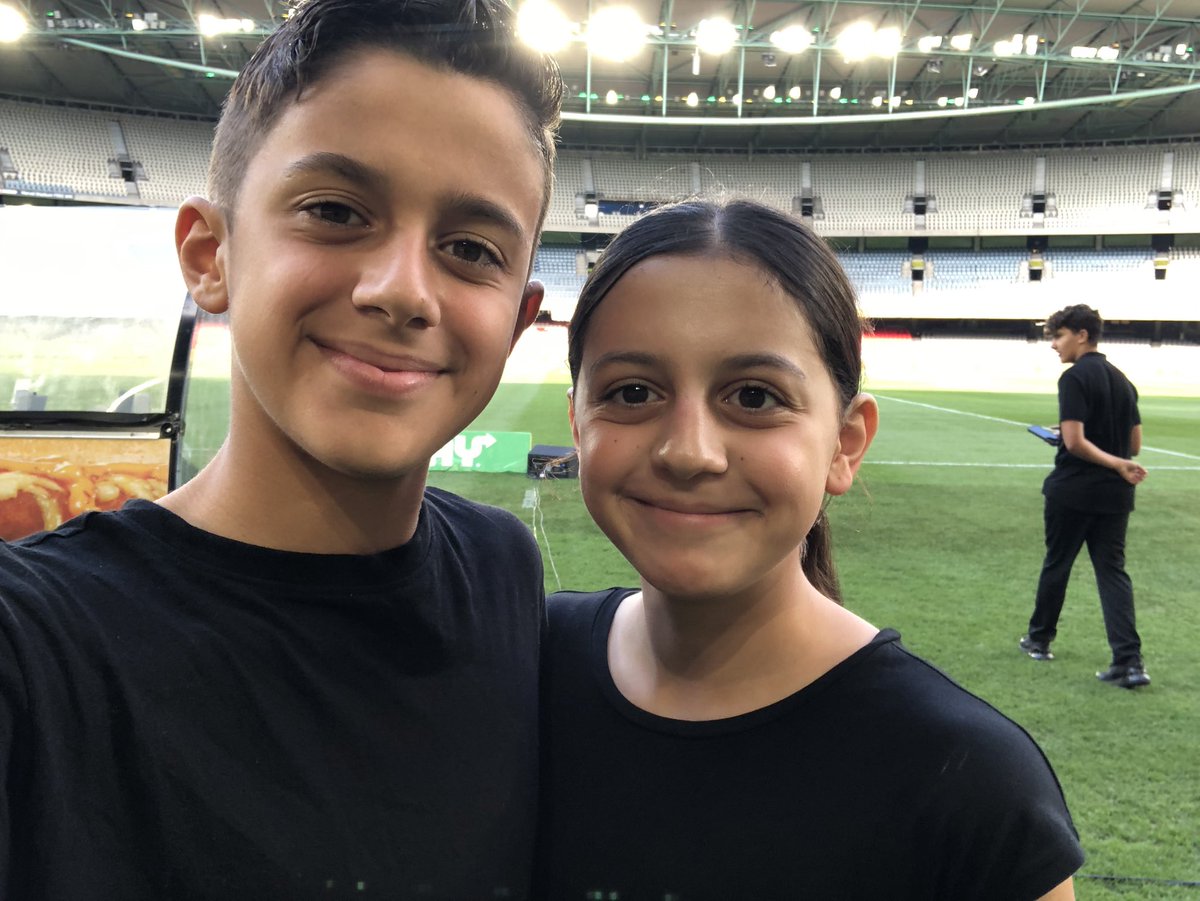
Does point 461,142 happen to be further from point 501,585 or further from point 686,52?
point 686,52

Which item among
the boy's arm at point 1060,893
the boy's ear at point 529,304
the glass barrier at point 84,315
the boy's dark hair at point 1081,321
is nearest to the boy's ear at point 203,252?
the boy's ear at point 529,304

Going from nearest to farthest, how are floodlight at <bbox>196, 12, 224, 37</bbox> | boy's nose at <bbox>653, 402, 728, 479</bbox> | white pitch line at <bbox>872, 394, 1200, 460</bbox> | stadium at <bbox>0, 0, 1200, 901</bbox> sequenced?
boy's nose at <bbox>653, 402, 728, 479</bbox> → stadium at <bbox>0, 0, 1200, 901</bbox> → white pitch line at <bbox>872, 394, 1200, 460</bbox> → floodlight at <bbox>196, 12, 224, 37</bbox>

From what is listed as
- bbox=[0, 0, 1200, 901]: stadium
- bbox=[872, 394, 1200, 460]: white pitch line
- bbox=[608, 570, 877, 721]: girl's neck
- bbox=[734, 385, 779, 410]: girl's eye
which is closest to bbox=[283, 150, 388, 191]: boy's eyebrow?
bbox=[0, 0, 1200, 901]: stadium

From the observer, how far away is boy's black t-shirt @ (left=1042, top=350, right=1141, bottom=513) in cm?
503

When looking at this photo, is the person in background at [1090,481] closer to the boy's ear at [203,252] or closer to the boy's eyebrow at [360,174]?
the boy's eyebrow at [360,174]

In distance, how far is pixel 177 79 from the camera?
35.0 metres

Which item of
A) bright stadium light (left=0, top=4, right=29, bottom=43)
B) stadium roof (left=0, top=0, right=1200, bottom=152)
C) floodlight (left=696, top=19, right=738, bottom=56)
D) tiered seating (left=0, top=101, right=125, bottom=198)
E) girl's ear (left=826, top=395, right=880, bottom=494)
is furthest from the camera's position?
tiered seating (left=0, top=101, right=125, bottom=198)

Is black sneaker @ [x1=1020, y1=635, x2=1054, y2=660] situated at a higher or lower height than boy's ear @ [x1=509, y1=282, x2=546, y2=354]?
lower

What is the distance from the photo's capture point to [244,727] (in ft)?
3.29

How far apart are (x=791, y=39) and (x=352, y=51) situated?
31201 millimetres

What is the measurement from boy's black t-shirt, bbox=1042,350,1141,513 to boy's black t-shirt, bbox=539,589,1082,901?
4433 millimetres

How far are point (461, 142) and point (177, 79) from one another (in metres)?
40.8

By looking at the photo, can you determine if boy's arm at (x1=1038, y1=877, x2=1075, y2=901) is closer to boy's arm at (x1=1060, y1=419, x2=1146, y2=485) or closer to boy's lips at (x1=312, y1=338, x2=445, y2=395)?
boy's lips at (x1=312, y1=338, x2=445, y2=395)

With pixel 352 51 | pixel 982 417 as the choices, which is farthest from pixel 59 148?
pixel 352 51
